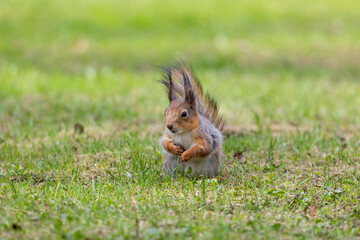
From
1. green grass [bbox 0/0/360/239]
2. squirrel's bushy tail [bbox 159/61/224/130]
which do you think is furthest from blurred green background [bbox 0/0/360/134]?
squirrel's bushy tail [bbox 159/61/224/130]

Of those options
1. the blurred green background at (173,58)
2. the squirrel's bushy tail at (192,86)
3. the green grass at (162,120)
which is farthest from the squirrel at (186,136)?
the blurred green background at (173,58)

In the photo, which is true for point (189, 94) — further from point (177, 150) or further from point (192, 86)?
point (177, 150)

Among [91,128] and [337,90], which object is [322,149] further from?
[337,90]

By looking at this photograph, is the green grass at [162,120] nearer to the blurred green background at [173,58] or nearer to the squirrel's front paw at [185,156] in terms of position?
the blurred green background at [173,58]

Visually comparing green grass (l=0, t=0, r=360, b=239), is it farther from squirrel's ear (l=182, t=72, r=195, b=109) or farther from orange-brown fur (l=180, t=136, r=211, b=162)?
squirrel's ear (l=182, t=72, r=195, b=109)

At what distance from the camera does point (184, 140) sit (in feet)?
14.6

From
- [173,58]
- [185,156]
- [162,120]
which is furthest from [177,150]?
[173,58]

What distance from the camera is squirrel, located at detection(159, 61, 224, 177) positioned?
4.38 metres

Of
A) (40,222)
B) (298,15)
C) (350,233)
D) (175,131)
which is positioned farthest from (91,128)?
(298,15)

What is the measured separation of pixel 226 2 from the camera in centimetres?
1550

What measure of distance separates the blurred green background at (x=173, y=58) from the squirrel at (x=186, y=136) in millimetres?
1307

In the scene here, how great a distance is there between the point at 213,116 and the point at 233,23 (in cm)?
938

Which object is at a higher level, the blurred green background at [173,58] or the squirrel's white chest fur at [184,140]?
the blurred green background at [173,58]

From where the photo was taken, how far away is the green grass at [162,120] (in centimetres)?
370
